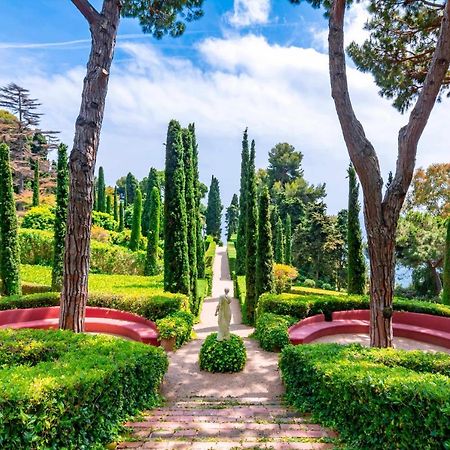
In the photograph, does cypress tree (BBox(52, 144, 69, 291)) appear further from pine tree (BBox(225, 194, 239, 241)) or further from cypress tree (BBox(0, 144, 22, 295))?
pine tree (BBox(225, 194, 239, 241))

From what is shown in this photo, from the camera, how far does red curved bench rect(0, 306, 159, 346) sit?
Result: 31.0 ft

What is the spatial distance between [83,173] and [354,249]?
11904 mm

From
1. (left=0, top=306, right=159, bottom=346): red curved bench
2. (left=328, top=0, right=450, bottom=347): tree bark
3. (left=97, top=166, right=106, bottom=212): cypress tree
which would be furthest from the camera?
(left=97, top=166, right=106, bottom=212): cypress tree

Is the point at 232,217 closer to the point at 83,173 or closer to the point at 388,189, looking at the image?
the point at 388,189

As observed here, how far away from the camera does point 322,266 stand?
2797 centimetres

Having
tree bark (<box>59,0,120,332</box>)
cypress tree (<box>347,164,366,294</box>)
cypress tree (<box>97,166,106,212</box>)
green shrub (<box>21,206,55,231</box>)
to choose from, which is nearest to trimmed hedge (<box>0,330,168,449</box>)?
tree bark (<box>59,0,120,332</box>)

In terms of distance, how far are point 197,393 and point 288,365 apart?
5.83ft

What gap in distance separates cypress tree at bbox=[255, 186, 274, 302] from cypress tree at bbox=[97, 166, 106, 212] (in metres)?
30.4

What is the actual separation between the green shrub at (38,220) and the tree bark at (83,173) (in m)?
21.0

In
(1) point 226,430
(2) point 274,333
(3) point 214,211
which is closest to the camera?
(1) point 226,430

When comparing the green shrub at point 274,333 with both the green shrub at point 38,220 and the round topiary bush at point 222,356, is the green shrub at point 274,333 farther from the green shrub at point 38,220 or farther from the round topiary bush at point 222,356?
the green shrub at point 38,220

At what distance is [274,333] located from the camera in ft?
29.8

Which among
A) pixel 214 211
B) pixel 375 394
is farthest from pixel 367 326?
pixel 214 211

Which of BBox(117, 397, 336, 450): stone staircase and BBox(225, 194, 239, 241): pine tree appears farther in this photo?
BBox(225, 194, 239, 241): pine tree
